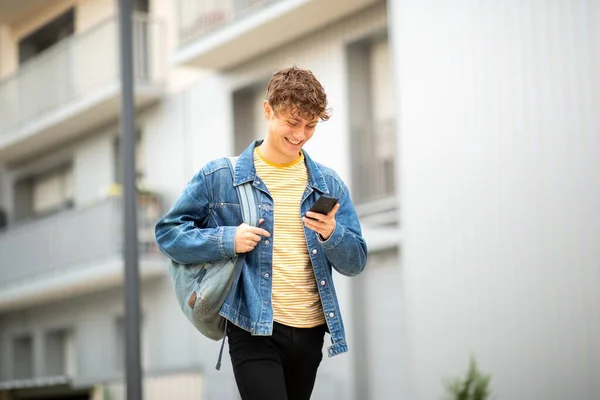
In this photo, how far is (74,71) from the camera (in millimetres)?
23156

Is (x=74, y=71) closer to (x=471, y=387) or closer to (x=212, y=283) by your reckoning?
(x=471, y=387)

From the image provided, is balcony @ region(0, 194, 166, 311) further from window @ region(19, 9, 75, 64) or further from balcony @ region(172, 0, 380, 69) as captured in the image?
window @ region(19, 9, 75, 64)

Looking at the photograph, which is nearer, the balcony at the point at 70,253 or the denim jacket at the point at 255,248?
the denim jacket at the point at 255,248

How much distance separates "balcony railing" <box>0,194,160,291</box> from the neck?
53.1 ft

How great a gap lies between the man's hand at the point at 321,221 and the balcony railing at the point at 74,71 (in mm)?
17021

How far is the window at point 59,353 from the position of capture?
2439 cm

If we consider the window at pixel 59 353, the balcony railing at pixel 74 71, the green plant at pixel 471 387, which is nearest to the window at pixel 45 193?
the balcony railing at pixel 74 71

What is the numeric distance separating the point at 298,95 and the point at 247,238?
19.7 inches

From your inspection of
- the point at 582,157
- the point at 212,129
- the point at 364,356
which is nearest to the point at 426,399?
the point at 364,356

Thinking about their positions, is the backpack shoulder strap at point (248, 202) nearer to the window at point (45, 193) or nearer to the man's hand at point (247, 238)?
the man's hand at point (247, 238)

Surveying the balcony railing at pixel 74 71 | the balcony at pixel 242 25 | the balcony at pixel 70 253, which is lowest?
the balcony at pixel 70 253

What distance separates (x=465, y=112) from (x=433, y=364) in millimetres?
2828

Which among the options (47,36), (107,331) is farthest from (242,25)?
(47,36)

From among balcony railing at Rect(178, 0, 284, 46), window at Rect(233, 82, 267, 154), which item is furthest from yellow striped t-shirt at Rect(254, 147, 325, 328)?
window at Rect(233, 82, 267, 154)
